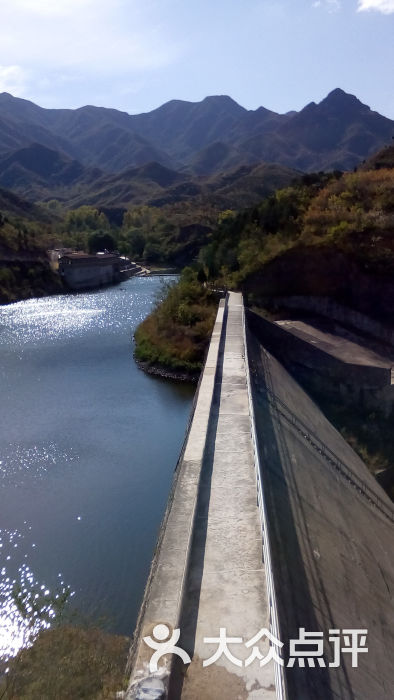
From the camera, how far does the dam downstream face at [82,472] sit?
10.5 metres

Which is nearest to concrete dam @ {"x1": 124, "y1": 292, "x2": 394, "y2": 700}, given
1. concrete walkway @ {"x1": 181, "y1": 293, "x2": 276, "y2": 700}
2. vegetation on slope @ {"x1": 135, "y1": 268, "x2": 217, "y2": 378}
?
concrete walkway @ {"x1": 181, "y1": 293, "x2": 276, "y2": 700}

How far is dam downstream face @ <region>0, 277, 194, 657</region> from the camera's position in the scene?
10.5m

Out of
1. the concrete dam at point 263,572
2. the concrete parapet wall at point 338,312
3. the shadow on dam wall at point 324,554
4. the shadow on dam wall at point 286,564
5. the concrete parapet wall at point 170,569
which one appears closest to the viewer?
the concrete parapet wall at point 170,569

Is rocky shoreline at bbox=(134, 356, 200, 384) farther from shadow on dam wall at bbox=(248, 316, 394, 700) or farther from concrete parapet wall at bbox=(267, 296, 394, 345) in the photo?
shadow on dam wall at bbox=(248, 316, 394, 700)

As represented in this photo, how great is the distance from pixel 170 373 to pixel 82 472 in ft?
31.0

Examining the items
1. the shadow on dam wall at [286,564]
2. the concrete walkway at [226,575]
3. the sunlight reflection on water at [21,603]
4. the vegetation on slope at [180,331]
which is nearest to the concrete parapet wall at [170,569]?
the concrete walkway at [226,575]

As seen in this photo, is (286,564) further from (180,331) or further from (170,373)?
(180,331)

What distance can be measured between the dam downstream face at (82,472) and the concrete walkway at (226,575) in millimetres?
3512

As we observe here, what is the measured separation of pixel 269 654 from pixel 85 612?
19.7ft

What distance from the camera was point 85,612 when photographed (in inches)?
384

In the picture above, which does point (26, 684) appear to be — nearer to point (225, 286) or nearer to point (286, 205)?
point (225, 286)

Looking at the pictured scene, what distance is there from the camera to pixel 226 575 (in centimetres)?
596

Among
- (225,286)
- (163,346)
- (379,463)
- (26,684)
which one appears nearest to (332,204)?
(225,286)

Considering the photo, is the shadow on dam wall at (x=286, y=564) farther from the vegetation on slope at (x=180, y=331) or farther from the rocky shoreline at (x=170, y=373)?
the vegetation on slope at (x=180, y=331)
